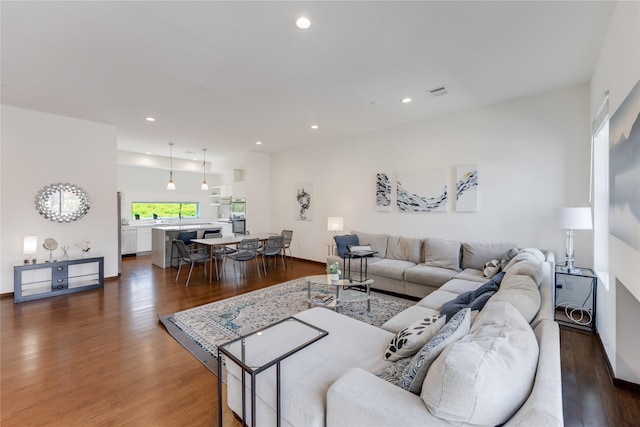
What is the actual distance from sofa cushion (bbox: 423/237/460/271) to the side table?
117cm

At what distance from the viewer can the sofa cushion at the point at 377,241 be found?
5016 millimetres

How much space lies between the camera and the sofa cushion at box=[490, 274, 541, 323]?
62.6 inches

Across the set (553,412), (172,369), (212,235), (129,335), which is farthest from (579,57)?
(212,235)

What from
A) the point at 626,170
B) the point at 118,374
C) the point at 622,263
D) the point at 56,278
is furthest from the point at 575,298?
the point at 56,278

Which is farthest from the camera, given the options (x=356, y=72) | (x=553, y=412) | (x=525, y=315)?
(x=356, y=72)

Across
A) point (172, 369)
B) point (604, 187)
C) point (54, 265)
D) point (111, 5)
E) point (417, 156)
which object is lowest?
point (172, 369)

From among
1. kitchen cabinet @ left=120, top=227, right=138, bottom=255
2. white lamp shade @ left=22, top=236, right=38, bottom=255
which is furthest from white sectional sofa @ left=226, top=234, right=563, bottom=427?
kitchen cabinet @ left=120, top=227, right=138, bottom=255

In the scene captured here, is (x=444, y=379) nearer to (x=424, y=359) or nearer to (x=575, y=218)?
(x=424, y=359)

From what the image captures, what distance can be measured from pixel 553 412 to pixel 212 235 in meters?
6.34

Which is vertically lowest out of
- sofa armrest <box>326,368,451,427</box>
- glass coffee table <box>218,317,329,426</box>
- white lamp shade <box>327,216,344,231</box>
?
glass coffee table <box>218,317,329,426</box>

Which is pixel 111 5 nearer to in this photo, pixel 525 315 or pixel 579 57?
pixel 525 315

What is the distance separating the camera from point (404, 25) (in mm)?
2318

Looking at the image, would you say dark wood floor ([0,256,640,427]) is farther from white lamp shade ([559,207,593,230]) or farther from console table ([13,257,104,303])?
white lamp shade ([559,207,593,230])

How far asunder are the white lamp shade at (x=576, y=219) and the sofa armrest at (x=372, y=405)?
3.06 metres
